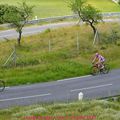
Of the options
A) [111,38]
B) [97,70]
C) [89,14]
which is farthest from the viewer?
[89,14]

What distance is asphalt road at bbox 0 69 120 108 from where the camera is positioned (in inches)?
963

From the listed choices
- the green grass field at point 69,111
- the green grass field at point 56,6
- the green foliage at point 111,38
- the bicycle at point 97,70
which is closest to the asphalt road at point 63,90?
the bicycle at point 97,70

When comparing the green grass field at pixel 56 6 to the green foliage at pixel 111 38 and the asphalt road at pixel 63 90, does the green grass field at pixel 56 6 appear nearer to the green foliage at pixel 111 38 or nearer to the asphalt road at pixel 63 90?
the green foliage at pixel 111 38

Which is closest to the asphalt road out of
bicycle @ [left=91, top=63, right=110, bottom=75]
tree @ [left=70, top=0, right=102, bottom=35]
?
bicycle @ [left=91, top=63, right=110, bottom=75]

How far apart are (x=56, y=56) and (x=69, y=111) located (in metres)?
14.3

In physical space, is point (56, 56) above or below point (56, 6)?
above

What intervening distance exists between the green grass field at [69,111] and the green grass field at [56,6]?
44.0 meters

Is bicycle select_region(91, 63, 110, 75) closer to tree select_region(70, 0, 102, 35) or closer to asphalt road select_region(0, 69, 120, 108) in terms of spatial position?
asphalt road select_region(0, 69, 120, 108)

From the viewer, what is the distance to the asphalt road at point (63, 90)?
2446cm

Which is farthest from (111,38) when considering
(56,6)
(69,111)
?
(56,6)

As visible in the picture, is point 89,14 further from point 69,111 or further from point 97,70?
point 69,111

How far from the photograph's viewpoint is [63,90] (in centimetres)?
2656

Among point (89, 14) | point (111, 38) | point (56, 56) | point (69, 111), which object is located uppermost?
point (89, 14)

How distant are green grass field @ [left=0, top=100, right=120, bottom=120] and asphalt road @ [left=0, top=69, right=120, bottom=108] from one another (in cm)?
233
